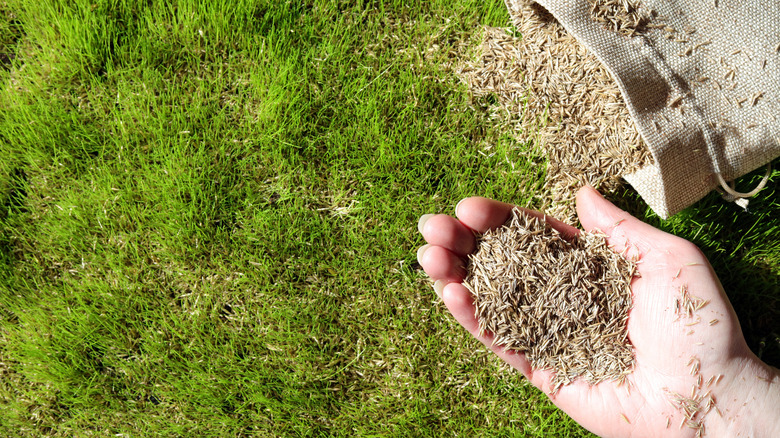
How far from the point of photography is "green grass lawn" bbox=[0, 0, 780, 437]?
246 cm

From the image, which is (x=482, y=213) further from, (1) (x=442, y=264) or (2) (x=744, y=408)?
(2) (x=744, y=408)

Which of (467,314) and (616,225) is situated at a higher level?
(616,225)

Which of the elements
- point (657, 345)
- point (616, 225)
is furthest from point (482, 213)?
point (657, 345)

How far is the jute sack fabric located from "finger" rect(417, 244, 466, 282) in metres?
0.92

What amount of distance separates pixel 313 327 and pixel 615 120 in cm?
178

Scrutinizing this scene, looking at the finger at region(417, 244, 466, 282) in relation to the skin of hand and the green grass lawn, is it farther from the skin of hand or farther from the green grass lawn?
the green grass lawn

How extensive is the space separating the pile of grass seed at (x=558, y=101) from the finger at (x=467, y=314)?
72cm

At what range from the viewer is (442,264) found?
214cm

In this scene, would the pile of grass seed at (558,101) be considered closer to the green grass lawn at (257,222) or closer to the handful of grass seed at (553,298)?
the green grass lawn at (257,222)

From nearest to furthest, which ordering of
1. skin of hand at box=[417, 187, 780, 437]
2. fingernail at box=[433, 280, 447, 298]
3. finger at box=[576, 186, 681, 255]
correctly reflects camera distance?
1. skin of hand at box=[417, 187, 780, 437]
2. finger at box=[576, 186, 681, 255]
3. fingernail at box=[433, 280, 447, 298]

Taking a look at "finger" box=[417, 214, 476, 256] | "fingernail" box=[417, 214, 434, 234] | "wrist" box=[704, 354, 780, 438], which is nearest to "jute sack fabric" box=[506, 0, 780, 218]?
"wrist" box=[704, 354, 780, 438]

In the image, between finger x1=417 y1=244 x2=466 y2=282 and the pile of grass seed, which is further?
the pile of grass seed

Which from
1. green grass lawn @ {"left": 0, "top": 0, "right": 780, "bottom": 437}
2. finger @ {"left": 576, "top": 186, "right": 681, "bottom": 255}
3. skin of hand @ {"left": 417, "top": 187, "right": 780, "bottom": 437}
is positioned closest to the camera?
skin of hand @ {"left": 417, "top": 187, "right": 780, "bottom": 437}

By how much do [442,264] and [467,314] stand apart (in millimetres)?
243
